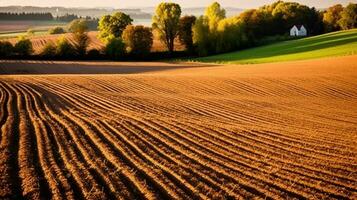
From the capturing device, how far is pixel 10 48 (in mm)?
62094

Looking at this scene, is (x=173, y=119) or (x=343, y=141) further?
(x=173, y=119)

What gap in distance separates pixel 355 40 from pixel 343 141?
49435 millimetres

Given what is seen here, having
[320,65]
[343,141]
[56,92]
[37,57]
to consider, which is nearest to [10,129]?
[56,92]

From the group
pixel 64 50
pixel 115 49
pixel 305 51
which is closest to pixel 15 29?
pixel 64 50

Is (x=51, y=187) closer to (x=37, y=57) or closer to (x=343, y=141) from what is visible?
(x=343, y=141)

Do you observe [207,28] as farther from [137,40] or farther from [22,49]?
[22,49]

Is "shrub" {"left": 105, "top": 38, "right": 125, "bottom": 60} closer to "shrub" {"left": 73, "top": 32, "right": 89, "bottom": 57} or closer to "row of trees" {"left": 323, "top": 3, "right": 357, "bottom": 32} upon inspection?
"shrub" {"left": 73, "top": 32, "right": 89, "bottom": 57}

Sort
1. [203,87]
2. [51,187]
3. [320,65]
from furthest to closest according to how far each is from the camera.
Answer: [320,65]
[203,87]
[51,187]

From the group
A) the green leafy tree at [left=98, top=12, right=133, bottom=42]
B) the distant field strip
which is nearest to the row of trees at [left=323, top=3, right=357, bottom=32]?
the green leafy tree at [left=98, top=12, right=133, bottom=42]

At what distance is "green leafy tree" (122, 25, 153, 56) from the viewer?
2645 inches

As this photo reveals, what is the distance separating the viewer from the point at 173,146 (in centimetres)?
1198

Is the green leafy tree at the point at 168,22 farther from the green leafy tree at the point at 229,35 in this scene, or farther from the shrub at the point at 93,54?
the shrub at the point at 93,54

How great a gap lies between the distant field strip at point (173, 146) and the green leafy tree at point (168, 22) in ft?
167

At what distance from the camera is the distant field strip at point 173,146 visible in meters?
9.01
